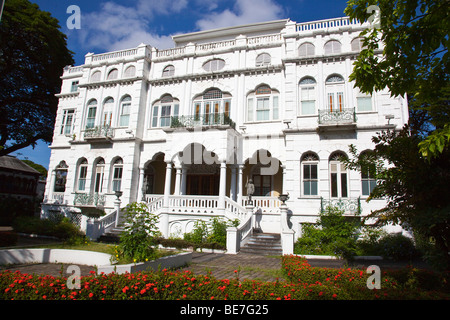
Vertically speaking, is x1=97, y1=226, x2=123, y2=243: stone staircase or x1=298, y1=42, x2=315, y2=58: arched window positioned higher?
x1=298, y1=42, x2=315, y2=58: arched window

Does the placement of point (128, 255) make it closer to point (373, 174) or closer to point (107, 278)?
point (107, 278)

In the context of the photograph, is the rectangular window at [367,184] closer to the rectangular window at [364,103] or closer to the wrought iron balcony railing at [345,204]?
the wrought iron balcony railing at [345,204]

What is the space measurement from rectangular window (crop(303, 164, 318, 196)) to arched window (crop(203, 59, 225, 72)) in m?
9.38

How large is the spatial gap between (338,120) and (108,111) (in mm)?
16548

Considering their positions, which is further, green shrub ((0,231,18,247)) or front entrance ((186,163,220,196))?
front entrance ((186,163,220,196))

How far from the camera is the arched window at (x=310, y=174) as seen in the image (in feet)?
52.3

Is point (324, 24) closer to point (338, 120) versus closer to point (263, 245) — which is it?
point (338, 120)

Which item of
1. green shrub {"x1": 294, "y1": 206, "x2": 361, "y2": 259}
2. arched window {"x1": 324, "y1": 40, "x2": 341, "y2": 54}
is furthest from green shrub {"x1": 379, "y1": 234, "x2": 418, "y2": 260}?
arched window {"x1": 324, "y1": 40, "x2": 341, "y2": 54}

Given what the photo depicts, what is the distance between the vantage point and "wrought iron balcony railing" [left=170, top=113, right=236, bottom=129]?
17.3 metres

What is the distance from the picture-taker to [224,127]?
16.8 m

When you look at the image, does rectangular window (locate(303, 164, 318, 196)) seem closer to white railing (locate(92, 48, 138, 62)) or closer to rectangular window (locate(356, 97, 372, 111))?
rectangular window (locate(356, 97, 372, 111))

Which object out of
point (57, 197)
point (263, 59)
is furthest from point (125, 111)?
point (263, 59)

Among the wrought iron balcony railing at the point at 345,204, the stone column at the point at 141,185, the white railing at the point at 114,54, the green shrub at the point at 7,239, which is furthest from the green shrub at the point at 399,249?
the white railing at the point at 114,54

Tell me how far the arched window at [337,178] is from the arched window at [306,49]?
21.3ft
